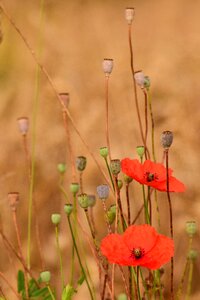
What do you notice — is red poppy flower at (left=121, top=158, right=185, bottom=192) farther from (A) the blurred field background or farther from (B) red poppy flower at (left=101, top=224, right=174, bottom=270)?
(A) the blurred field background

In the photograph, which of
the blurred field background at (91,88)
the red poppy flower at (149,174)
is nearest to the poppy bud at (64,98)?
the red poppy flower at (149,174)

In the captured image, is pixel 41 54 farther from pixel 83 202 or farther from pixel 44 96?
pixel 83 202

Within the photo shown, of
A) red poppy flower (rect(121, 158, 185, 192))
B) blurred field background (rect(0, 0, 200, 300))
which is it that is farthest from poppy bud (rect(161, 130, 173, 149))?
blurred field background (rect(0, 0, 200, 300))

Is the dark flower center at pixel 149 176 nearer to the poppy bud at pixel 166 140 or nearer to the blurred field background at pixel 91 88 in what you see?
the poppy bud at pixel 166 140

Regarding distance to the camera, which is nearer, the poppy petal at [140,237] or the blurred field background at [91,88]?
the poppy petal at [140,237]

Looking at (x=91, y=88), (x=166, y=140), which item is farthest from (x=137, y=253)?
(x=91, y=88)

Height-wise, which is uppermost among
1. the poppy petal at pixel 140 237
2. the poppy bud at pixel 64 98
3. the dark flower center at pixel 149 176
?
the poppy bud at pixel 64 98

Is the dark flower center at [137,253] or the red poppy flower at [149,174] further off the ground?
the red poppy flower at [149,174]
